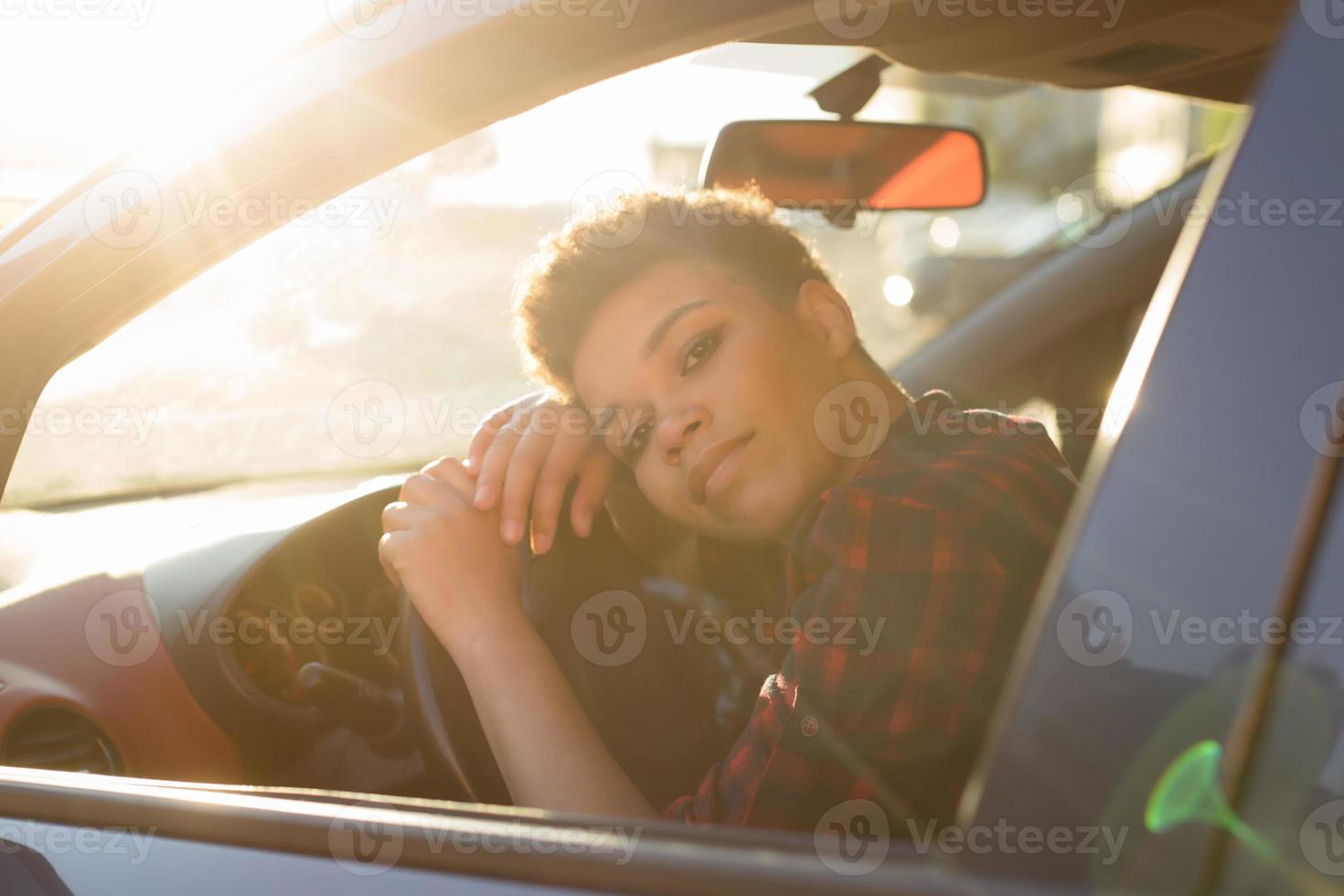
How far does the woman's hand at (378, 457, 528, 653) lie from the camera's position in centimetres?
179

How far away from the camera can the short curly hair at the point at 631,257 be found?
2.12 metres

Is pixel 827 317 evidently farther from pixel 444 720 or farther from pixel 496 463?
pixel 444 720

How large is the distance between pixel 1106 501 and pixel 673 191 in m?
1.67

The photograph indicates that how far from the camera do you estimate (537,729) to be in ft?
5.46

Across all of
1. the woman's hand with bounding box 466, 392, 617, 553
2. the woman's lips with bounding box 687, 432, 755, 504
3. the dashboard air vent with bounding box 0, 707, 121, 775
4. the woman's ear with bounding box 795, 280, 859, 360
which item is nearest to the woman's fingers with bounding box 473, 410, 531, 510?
the woman's hand with bounding box 466, 392, 617, 553

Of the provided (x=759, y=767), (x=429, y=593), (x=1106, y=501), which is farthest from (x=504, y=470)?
(x=1106, y=501)

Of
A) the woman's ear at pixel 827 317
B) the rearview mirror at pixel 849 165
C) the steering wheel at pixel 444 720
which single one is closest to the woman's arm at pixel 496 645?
the steering wheel at pixel 444 720

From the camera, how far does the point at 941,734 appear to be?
1.30m

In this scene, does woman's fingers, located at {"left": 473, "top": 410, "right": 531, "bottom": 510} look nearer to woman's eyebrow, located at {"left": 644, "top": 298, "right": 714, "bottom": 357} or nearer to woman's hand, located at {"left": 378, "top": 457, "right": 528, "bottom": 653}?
woman's hand, located at {"left": 378, "top": 457, "right": 528, "bottom": 653}

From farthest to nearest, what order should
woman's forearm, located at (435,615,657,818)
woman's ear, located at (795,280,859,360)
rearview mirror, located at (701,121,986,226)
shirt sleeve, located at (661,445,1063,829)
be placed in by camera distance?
rearview mirror, located at (701,121,986,226)
woman's ear, located at (795,280,859,360)
woman's forearm, located at (435,615,657,818)
shirt sleeve, located at (661,445,1063,829)

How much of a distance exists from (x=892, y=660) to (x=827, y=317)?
957mm

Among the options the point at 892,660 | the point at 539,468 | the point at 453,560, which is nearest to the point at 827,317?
the point at 539,468

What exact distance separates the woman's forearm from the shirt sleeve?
0.19m

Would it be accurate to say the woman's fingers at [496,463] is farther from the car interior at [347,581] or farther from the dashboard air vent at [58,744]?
the dashboard air vent at [58,744]
